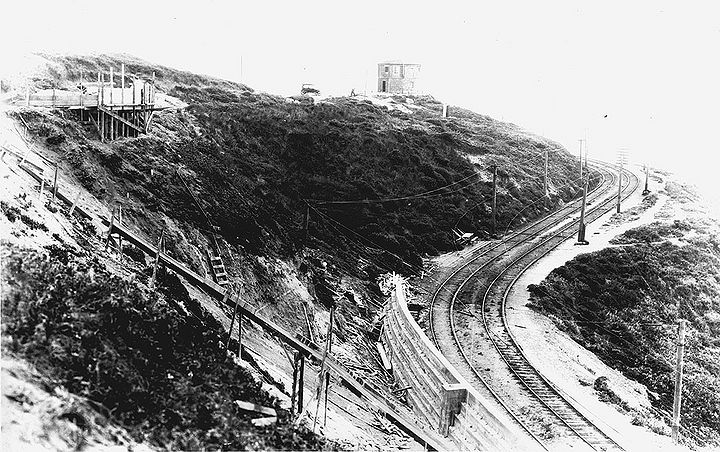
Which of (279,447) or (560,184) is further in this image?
(560,184)

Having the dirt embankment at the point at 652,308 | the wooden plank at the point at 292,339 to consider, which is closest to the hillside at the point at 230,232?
the wooden plank at the point at 292,339

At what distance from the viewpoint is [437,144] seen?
1948 inches

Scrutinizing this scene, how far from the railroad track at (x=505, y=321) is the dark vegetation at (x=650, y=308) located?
2572mm

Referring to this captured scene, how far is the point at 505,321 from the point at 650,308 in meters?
10.9

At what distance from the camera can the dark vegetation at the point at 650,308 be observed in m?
25.1

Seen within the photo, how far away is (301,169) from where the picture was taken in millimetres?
38156

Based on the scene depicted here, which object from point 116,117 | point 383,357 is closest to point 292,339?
point 383,357

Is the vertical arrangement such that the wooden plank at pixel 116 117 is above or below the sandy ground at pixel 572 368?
above

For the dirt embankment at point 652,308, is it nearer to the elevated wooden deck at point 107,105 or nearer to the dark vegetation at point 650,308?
the dark vegetation at point 650,308

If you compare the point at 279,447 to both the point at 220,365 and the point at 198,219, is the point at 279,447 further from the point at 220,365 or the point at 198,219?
the point at 198,219

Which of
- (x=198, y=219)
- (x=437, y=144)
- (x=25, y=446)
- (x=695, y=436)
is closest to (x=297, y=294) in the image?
(x=198, y=219)

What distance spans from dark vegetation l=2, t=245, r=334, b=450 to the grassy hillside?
8202 mm

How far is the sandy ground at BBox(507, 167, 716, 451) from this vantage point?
17562 millimetres

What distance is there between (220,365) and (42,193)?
736 cm
